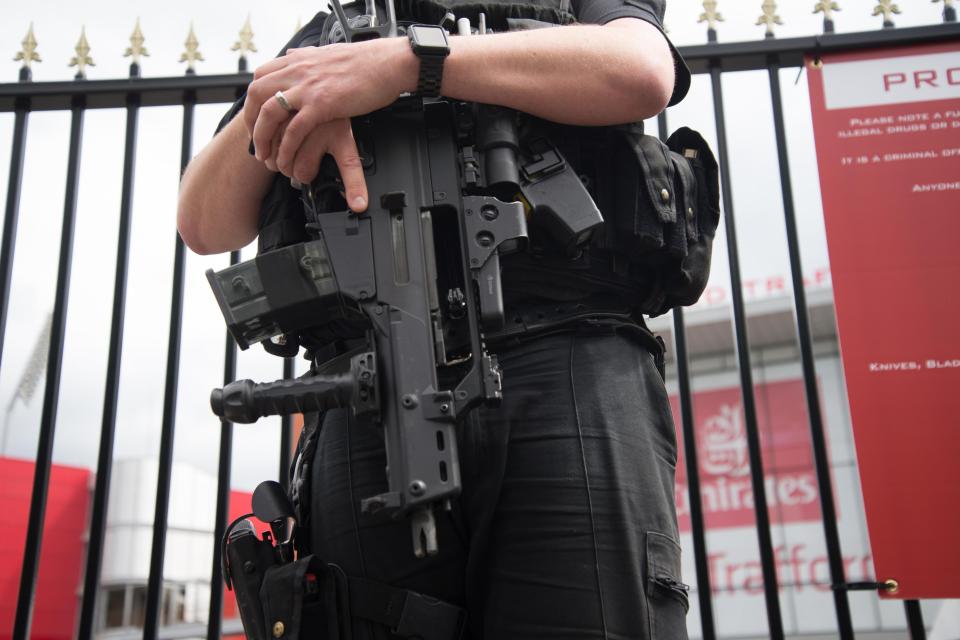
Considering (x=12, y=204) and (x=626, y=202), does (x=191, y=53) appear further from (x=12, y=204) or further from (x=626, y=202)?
(x=626, y=202)

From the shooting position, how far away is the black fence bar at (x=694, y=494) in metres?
2.51

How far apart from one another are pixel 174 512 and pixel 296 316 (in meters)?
9.62

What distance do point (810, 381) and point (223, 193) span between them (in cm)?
198

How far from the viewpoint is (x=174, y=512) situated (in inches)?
392

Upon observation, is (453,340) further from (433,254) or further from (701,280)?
(701,280)

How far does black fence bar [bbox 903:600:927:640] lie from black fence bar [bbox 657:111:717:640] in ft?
1.86

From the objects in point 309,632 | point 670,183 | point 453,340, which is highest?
point 670,183

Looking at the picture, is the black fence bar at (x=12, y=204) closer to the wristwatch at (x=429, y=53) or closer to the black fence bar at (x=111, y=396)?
the black fence bar at (x=111, y=396)

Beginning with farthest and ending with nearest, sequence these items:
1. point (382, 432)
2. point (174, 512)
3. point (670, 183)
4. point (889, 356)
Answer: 1. point (174, 512)
2. point (889, 356)
3. point (670, 183)
4. point (382, 432)

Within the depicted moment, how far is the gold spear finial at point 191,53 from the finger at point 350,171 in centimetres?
207

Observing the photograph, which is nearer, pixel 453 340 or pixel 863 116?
pixel 453 340

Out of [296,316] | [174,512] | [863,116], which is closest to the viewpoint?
[296,316]

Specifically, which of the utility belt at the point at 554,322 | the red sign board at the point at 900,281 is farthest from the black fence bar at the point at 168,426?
the red sign board at the point at 900,281

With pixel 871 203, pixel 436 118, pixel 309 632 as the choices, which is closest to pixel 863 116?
pixel 871 203
